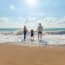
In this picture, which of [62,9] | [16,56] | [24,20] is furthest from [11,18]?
[16,56]

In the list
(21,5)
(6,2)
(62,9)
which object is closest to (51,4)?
(62,9)

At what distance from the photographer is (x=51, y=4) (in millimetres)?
7969

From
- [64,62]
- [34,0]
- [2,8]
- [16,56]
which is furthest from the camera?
[2,8]

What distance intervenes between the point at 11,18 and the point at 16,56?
5703 millimetres

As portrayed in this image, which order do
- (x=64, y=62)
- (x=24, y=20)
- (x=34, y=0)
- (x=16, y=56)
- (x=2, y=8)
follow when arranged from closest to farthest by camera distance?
(x=64, y=62), (x=16, y=56), (x=34, y=0), (x=2, y=8), (x=24, y=20)

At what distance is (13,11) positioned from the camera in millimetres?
8273

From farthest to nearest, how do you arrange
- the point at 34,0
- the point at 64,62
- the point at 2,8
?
the point at 2,8 → the point at 34,0 → the point at 64,62

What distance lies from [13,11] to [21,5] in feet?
1.74

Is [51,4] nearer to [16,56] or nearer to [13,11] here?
[13,11]

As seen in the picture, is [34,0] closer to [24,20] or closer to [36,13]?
[36,13]

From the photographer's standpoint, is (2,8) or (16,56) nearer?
(16,56)

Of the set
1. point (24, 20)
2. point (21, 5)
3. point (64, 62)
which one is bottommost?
point (64, 62)

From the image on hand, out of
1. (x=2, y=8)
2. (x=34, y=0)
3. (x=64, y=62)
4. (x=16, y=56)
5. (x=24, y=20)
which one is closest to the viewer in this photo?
(x=64, y=62)

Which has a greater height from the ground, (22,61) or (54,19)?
(54,19)
